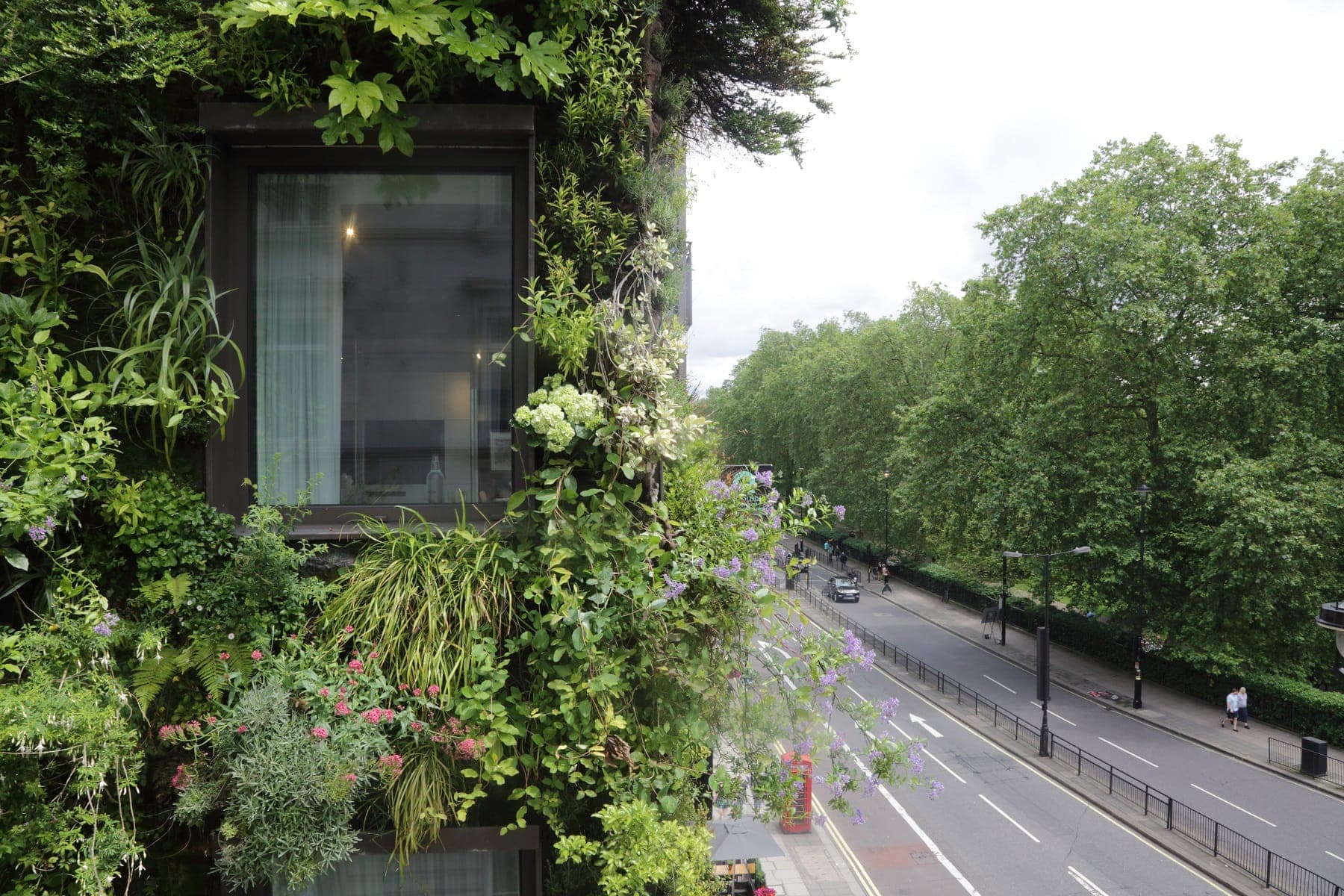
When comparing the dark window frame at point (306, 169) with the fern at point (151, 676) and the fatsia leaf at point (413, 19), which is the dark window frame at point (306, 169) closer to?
the fatsia leaf at point (413, 19)

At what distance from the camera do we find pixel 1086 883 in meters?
15.6

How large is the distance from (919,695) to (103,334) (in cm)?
2821

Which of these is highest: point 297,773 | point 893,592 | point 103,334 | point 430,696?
point 103,334

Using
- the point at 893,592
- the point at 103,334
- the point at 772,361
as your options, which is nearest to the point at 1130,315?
the point at 893,592

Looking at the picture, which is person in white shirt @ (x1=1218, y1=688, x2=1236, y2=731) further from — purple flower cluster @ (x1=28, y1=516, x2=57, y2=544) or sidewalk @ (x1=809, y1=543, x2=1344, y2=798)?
purple flower cluster @ (x1=28, y1=516, x2=57, y2=544)

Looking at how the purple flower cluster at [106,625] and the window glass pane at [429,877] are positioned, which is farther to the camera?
the window glass pane at [429,877]

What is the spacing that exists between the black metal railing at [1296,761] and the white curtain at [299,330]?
82.0ft

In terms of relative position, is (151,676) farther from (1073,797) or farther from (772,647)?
(1073,797)

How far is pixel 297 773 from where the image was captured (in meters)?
3.34

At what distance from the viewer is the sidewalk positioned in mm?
22703

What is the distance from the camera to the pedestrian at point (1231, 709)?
963 inches

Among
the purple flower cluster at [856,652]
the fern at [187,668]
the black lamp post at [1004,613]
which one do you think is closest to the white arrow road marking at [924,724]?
the black lamp post at [1004,613]

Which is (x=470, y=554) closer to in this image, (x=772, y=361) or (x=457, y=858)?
(x=457, y=858)

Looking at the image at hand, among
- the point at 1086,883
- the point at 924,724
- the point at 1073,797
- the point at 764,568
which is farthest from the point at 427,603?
the point at 924,724
